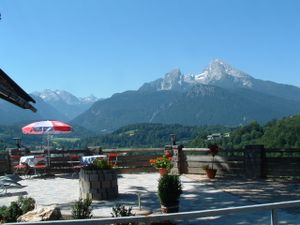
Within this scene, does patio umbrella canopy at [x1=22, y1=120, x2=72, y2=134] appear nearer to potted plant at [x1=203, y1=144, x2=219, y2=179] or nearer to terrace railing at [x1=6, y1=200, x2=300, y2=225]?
potted plant at [x1=203, y1=144, x2=219, y2=179]

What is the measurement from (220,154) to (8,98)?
1050 cm

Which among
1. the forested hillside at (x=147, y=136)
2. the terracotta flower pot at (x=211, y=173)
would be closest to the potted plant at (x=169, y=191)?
the terracotta flower pot at (x=211, y=173)

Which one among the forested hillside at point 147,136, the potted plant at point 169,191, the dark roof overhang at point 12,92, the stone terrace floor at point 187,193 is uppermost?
the forested hillside at point 147,136

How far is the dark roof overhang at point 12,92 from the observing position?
26.7 ft

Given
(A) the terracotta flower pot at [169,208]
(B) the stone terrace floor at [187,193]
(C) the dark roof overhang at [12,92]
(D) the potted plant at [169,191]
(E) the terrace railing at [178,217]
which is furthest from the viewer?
(B) the stone terrace floor at [187,193]

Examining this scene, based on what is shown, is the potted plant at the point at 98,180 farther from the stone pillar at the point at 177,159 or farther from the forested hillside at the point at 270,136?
the forested hillside at the point at 270,136

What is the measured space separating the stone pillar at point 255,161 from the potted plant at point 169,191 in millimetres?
7717

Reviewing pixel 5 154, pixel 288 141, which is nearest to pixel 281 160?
pixel 5 154

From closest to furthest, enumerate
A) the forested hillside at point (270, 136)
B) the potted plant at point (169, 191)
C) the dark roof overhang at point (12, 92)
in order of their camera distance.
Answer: the dark roof overhang at point (12, 92) → the potted plant at point (169, 191) → the forested hillside at point (270, 136)

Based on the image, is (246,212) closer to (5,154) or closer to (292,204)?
(292,204)

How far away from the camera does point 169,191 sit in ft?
29.7

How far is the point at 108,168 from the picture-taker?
12.5 meters

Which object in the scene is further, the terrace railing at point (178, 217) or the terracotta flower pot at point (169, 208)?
the terracotta flower pot at point (169, 208)

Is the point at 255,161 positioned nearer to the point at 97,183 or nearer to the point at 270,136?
the point at 97,183
